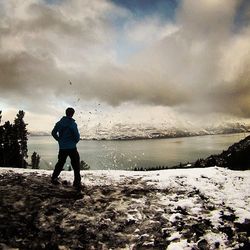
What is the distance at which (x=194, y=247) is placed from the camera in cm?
650

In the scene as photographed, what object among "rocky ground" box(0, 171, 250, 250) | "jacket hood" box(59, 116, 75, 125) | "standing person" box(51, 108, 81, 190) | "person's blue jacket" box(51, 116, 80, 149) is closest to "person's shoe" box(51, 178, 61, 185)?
"rocky ground" box(0, 171, 250, 250)

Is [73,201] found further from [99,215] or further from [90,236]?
[90,236]

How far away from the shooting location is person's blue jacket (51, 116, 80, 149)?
414 inches

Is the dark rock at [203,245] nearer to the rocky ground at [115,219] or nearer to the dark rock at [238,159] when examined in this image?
the rocky ground at [115,219]

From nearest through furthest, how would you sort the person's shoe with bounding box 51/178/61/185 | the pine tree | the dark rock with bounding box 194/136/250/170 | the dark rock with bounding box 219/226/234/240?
the dark rock with bounding box 219/226/234/240 < the person's shoe with bounding box 51/178/61/185 < the dark rock with bounding box 194/136/250/170 < the pine tree

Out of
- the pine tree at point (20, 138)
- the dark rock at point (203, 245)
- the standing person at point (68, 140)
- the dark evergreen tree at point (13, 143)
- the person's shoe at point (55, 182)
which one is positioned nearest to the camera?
the dark rock at point (203, 245)

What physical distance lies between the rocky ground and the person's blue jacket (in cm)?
160

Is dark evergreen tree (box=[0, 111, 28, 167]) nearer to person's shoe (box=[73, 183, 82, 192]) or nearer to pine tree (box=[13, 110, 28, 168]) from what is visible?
pine tree (box=[13, 110, 28, 168])

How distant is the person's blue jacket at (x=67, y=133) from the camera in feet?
34.5

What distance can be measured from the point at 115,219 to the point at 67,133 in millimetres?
3879

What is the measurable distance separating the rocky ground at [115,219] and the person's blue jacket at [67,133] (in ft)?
5.24

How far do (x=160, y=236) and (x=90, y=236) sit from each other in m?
1.71

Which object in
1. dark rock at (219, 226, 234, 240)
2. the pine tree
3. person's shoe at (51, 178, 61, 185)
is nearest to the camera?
dark rock at (219, 226, 234, 240)

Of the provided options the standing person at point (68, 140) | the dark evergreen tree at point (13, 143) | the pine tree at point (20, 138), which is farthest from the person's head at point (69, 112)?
the pine tree at point (20, 138)
